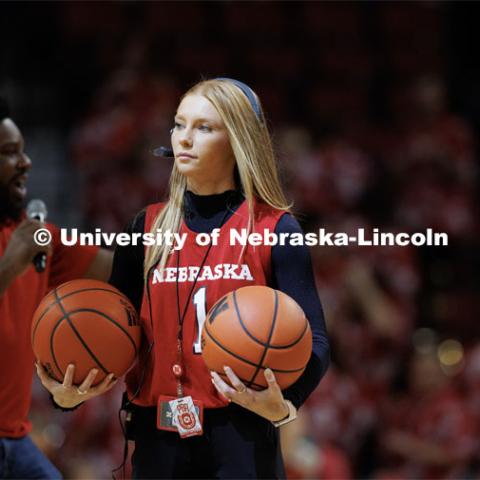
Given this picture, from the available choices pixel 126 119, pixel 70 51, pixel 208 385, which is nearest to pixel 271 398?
pixel 208 385

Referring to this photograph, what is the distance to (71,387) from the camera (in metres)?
2.92

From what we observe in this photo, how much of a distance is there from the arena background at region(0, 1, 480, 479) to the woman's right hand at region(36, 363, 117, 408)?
228 centimetres

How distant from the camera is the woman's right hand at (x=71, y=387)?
290cm

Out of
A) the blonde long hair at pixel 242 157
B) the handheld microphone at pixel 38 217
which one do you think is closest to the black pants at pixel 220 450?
the blonde long hair at pixel 242 157

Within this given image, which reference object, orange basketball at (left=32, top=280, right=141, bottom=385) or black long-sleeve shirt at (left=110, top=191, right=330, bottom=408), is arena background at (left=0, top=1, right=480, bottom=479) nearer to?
black long-sleeve shirt at (left=110, top=191, right=330, bottom=408)

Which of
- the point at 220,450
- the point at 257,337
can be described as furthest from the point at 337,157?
the point at 257,337

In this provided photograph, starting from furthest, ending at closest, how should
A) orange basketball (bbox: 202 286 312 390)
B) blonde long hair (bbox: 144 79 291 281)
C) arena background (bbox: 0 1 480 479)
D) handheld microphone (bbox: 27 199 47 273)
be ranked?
1. arena background (bbox: 0 1 480 479)
2. handheld microphone (bbox: 27 199 47 273)
3. blonde long hair (bbox: 144 79 291 281)
4. orange basketball (bbox: 202 286 312 390)

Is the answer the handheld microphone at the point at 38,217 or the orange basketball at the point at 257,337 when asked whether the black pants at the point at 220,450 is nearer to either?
the orange basketball at the point at 257,337

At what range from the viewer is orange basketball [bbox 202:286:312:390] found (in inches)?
108

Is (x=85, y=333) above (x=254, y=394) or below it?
above

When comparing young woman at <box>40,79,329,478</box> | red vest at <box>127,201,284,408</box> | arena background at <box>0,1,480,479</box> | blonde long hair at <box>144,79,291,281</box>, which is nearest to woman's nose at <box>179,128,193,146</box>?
young woman at <box>40,79,329,478</box>

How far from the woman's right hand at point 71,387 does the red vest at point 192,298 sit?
14 cm

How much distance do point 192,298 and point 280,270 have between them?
0.27m

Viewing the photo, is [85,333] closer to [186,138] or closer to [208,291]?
[208,291]
